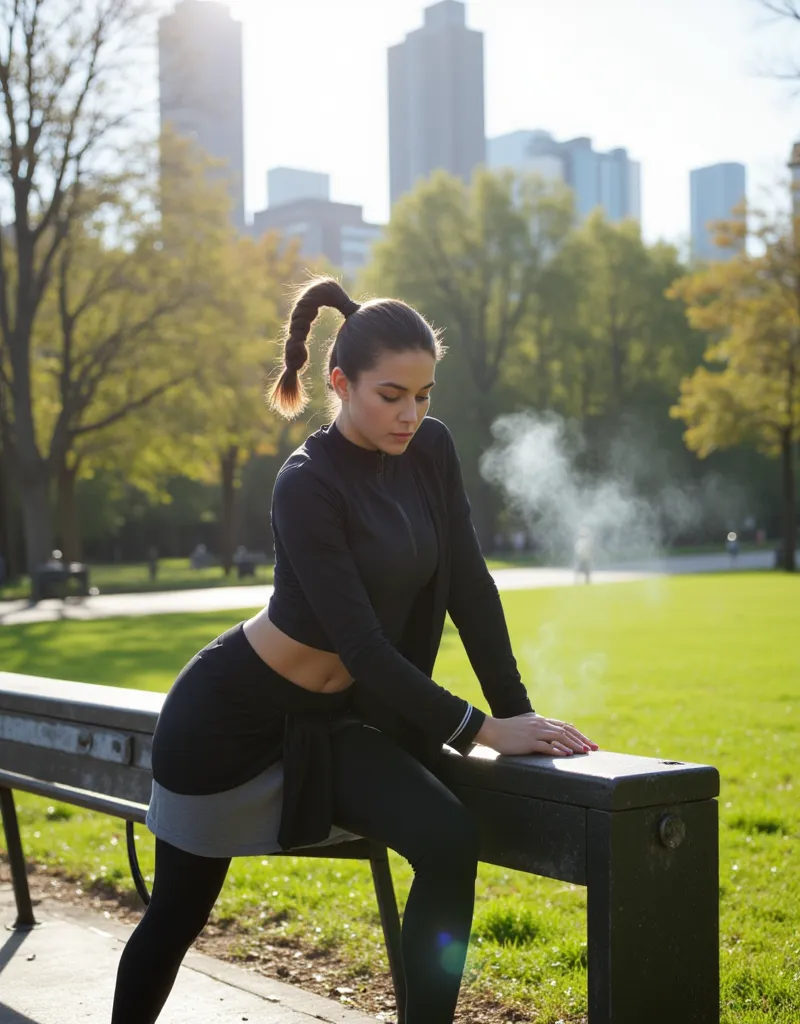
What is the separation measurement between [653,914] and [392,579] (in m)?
0.88

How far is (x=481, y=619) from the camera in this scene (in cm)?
318

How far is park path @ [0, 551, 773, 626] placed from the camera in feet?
79.5

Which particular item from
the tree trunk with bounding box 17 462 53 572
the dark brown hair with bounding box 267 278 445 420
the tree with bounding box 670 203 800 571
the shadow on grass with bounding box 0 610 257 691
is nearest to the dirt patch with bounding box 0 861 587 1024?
the dark brown hair with bounding box 267 278 445 420

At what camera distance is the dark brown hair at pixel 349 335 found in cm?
298

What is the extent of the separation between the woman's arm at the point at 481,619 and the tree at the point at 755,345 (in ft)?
109

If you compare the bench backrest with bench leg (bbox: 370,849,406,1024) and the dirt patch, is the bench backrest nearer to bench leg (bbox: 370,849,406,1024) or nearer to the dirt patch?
bench leg (bbox: 370,849,406,1024)

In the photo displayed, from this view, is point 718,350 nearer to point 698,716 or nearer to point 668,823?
point 698,716

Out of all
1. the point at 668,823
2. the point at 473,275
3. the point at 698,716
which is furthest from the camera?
the point at 473,275

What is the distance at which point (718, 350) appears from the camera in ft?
123

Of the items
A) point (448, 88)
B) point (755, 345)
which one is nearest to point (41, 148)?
point (755, 345)

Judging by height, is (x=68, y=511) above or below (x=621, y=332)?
below

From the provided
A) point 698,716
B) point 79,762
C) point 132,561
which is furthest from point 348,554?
point 132,561

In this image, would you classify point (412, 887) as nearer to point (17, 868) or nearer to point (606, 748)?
point (17, 868)

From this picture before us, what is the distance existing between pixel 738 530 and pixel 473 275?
2116 cm
